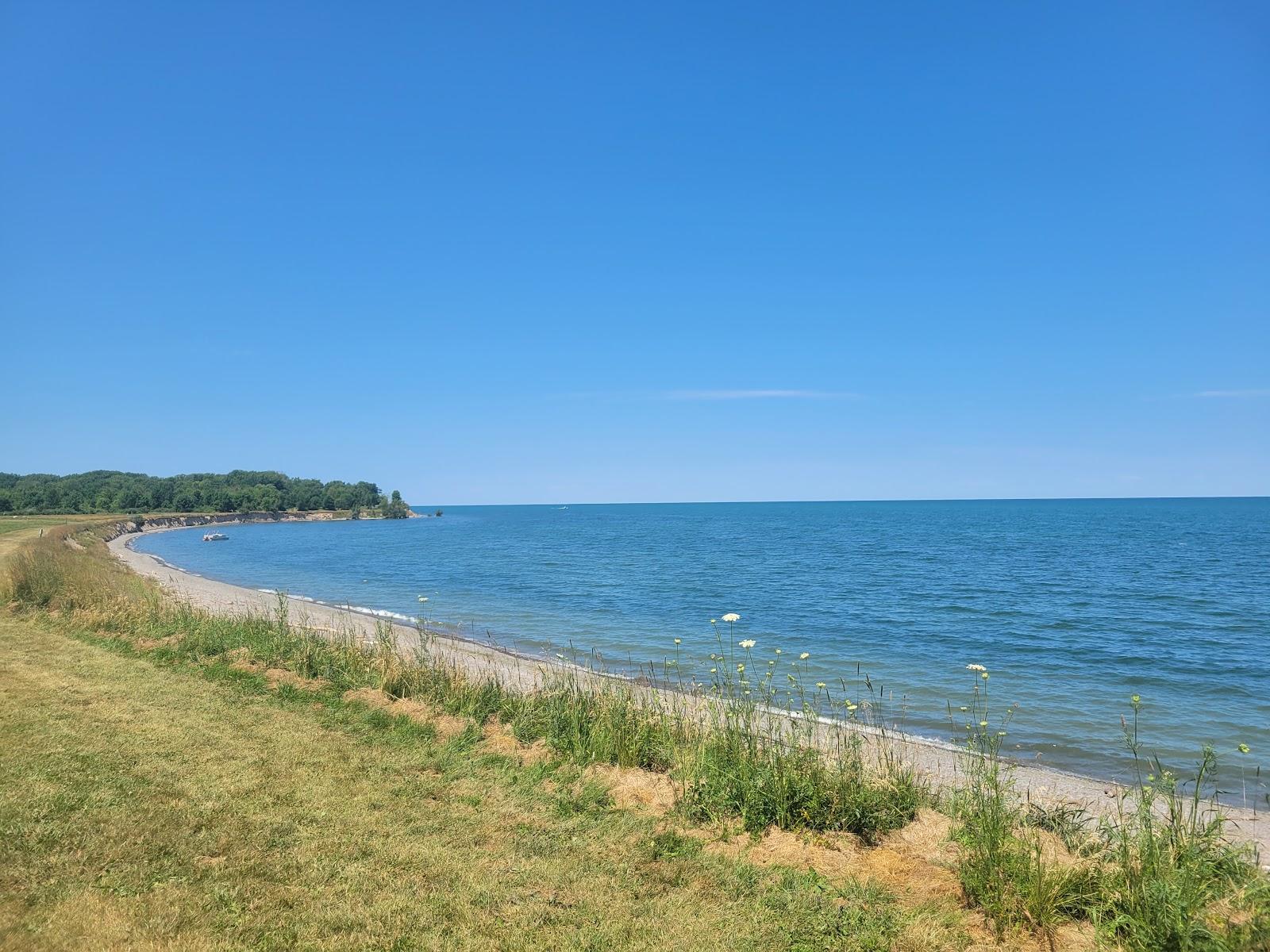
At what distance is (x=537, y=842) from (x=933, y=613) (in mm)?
25418

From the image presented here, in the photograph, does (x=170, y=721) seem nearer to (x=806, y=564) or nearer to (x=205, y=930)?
(x=205, y=930)

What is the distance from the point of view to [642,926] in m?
5.11

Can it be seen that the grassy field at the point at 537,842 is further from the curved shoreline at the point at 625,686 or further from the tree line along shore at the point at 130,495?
the tree line along shore at the point at 130,495

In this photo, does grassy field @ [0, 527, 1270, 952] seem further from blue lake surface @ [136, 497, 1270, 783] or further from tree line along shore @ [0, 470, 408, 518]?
tree line along shore @ [0, 470, 408, 518]

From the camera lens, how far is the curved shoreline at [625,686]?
8.98 metres

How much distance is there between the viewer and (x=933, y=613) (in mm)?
28641

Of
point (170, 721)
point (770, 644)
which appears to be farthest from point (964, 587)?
point (170, 721)

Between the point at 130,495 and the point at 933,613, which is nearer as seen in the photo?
the point at 933,613

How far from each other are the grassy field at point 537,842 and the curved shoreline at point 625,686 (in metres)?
0.79

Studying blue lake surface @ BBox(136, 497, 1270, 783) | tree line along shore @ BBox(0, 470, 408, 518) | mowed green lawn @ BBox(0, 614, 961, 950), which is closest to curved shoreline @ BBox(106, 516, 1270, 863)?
blue lake surface @ BBox(136, 497, 1270, 783)

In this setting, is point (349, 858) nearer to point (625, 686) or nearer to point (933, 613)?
point (625, 686)

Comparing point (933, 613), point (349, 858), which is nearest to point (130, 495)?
point (933, 613)

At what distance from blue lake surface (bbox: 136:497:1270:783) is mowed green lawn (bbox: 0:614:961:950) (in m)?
7.25

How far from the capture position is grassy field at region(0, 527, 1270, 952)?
4.96 metres
